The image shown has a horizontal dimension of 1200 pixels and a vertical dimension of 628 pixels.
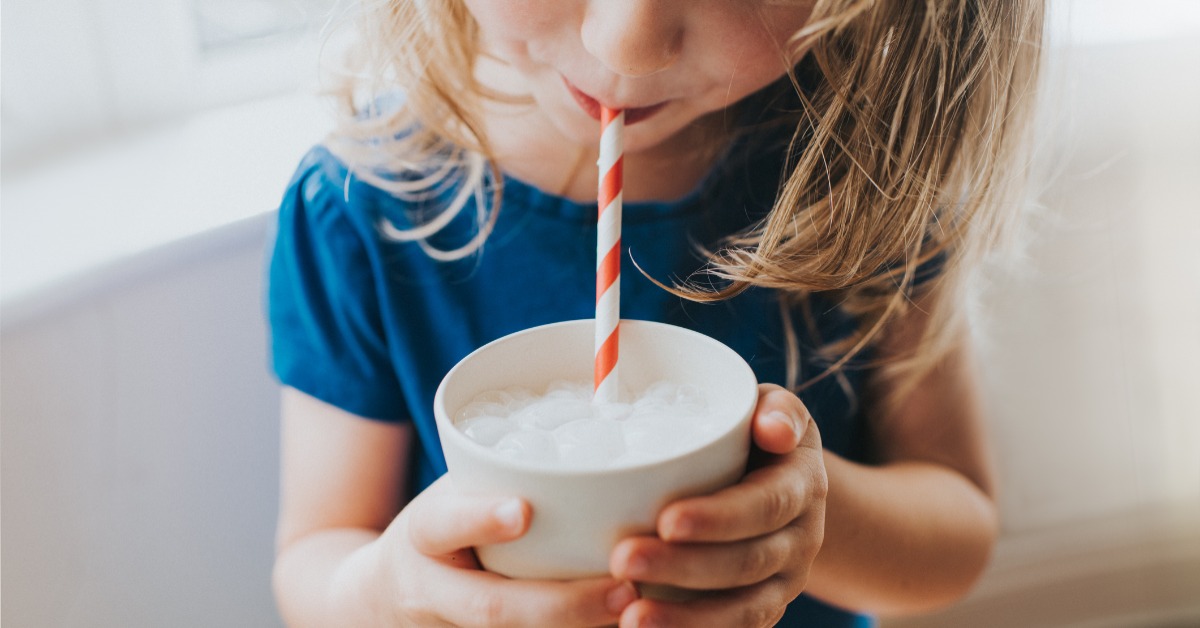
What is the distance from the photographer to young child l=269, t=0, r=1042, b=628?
44 cm

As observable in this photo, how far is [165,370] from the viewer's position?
1.82 ft

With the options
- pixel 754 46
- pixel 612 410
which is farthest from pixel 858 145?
pixel 612 410

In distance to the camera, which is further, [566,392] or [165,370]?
[165,370]

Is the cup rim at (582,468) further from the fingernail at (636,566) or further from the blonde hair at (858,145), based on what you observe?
the blonde hair at (858,145)

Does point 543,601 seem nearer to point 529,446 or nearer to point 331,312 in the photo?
point 529,446

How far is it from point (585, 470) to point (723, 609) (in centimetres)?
8

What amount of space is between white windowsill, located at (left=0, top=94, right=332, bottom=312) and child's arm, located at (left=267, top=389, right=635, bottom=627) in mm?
124

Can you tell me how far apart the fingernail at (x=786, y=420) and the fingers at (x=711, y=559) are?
0.04 m

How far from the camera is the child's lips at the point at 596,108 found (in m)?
0.43

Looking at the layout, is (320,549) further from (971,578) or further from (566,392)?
(971,578)

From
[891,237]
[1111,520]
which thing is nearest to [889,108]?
[891,237]

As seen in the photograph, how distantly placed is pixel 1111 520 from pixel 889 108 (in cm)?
72

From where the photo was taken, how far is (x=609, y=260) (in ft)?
1.13

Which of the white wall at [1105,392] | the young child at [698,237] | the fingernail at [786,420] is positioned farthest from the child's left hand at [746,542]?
the white wall at [1105,392]
